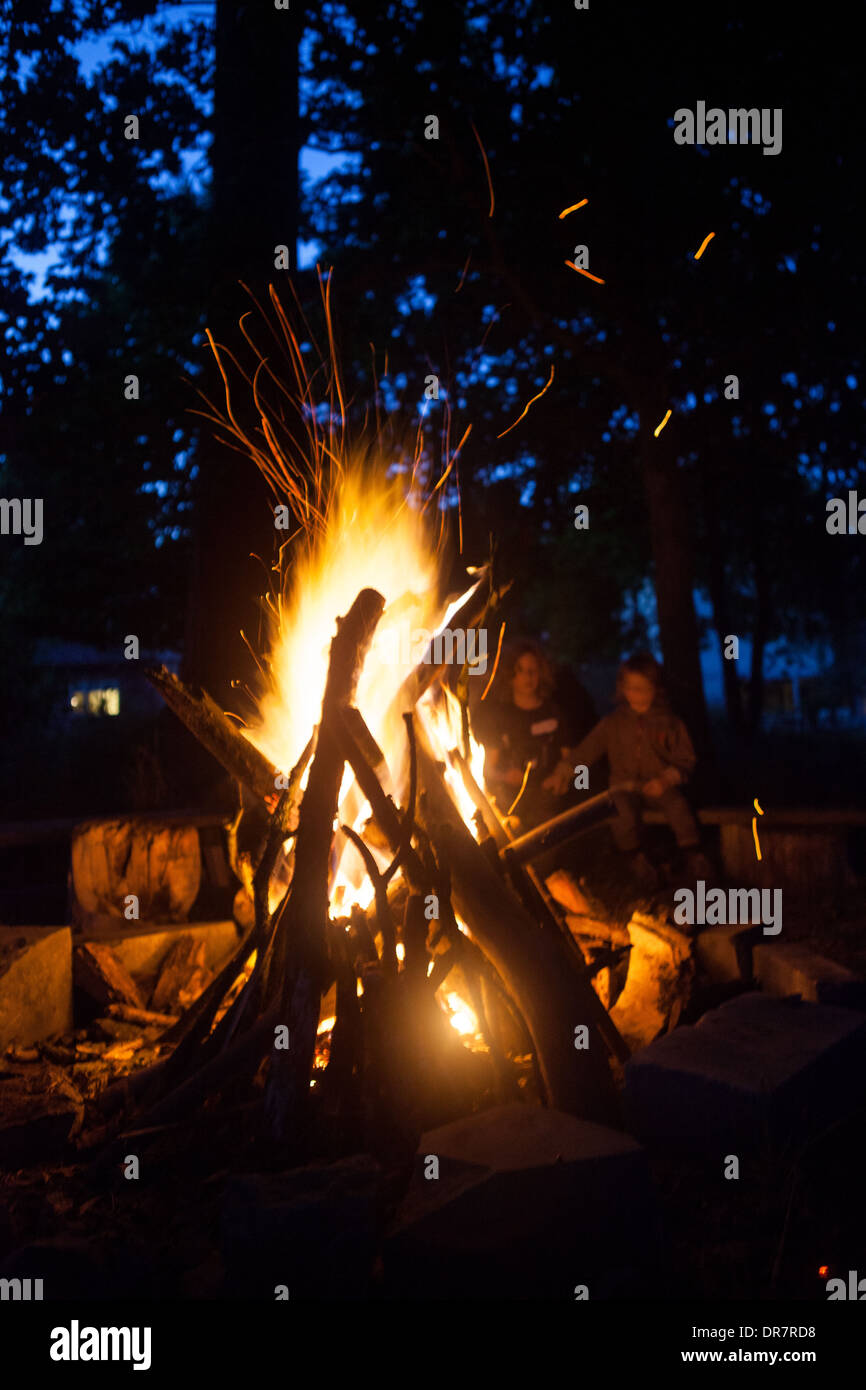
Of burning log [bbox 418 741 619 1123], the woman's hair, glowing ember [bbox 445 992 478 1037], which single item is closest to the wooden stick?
glowing ember [bbox 445 992 478 1037]

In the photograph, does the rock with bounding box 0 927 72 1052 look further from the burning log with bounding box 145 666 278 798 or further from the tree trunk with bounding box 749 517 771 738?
the tree trunk with bounding box 749 517 771 738

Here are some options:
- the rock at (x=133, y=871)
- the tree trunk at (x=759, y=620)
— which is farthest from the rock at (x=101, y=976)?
the tree trunk at (x=759, y=620)

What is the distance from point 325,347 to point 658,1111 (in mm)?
7311

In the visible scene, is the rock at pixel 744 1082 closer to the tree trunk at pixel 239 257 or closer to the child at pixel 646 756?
the child at pixel 646 756

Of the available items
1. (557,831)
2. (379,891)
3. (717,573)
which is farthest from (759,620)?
(379,891)

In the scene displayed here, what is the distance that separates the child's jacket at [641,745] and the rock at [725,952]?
126 cm

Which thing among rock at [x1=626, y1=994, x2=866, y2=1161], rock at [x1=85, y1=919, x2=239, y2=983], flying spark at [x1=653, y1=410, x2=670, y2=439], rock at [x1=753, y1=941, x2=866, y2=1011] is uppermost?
flying spark at [x1=653, y1=410, x2=670, y2=439]

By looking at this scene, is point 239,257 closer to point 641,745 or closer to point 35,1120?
point 641,745

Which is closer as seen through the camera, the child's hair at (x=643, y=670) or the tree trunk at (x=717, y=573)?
the child's hair at (x=643, y=670)

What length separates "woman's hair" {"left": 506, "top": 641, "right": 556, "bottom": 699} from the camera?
744 centimetres

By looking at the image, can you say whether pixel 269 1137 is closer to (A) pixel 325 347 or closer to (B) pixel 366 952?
(B) pixel 366 952

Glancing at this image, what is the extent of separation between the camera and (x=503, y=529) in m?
11.6

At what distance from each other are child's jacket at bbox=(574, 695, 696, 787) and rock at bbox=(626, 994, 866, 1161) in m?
2.63

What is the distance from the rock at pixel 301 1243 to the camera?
2.89 metres
